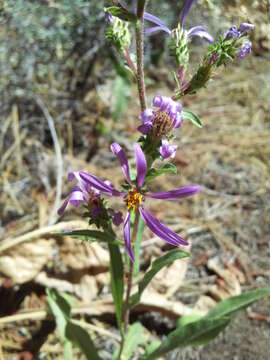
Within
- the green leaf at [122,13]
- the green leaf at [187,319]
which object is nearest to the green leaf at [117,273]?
the green leaf at [187,319]

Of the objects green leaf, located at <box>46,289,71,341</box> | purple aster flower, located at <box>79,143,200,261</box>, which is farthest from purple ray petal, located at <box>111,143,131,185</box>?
green leaf, located at <box>46,289,71,341</box>

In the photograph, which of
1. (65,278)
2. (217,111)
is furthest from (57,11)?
(65,278)

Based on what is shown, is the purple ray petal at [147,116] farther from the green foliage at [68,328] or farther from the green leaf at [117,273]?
the green foliage at [68,328]

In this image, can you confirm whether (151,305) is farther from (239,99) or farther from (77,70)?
(239,99)

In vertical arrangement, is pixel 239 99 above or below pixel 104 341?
above

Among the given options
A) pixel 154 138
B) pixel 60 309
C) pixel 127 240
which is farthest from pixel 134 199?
pixel 60 309

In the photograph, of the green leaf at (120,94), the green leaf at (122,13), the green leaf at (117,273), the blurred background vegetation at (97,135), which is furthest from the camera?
the green leaf at (120,94)

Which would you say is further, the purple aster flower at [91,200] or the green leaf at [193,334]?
the green leaf at [193,334]

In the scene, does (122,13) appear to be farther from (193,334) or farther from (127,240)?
(193,334)
